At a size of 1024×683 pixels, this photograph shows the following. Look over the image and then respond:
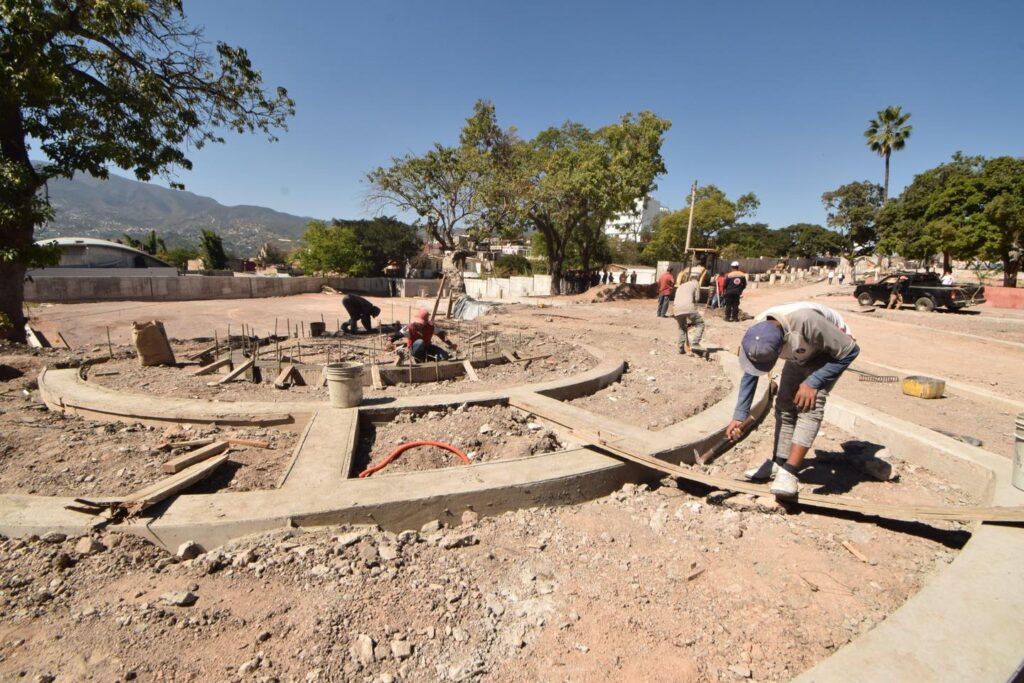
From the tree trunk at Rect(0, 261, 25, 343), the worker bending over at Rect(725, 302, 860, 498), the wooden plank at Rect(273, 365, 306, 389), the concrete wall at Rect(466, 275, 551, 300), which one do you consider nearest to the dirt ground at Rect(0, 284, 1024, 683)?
the worker bending over at Rect(725, 302, 860, 498)

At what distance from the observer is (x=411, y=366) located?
6.24 m

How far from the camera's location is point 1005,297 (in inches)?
706

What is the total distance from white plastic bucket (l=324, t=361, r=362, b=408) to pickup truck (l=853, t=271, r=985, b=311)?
18.7 metres

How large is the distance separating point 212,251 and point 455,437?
55.4 m

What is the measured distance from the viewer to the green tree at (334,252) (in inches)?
1332

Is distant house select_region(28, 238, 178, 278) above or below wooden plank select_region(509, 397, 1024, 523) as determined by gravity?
above

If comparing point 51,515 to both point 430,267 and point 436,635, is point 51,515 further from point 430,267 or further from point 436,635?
point 430,267

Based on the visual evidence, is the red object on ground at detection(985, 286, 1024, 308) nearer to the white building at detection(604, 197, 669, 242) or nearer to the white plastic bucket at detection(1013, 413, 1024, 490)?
the white building at detection(604, 197, 669, 242)

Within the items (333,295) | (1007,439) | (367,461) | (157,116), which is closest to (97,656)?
(367,461)

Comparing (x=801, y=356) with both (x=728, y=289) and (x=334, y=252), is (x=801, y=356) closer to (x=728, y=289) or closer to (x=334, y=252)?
(x=728, y=289)

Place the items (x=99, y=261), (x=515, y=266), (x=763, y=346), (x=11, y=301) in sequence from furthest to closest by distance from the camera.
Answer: (x=515, y=266)
(x=99, y=261)
(x=11, y=301)
(x=763, y=346)

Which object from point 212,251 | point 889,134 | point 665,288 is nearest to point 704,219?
point 889,134

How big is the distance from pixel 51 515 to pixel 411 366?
3.82 metres

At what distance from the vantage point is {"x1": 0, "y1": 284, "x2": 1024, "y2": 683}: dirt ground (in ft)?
6.38
